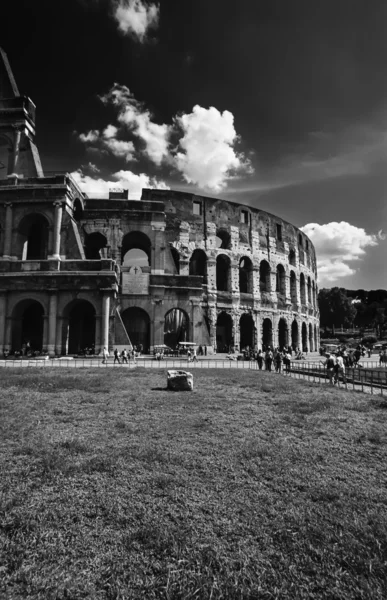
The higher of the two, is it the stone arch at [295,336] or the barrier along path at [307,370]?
the stone arch at [295,336]

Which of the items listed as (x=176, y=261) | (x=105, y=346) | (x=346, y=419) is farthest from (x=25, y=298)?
(x=346, y=419)

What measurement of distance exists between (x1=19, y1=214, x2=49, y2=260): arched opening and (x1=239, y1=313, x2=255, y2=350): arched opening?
69.2 ft

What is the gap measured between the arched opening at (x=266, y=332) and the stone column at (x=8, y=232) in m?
26.2

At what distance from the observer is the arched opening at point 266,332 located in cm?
3911

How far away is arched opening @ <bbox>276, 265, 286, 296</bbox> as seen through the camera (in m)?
41.5

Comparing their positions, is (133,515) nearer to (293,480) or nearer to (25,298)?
(293,480)

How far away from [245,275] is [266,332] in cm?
689

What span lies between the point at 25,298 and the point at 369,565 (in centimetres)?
2781

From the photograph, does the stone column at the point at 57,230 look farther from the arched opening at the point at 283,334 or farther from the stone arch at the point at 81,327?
the arched opening at the point at 283,334

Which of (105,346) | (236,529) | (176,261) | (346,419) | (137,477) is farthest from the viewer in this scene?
(176,261)

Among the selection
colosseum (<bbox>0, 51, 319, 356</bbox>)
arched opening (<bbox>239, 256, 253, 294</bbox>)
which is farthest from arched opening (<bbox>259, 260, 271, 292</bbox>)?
arched opening (<bbox>239, 256, 253, 294</bbox>)

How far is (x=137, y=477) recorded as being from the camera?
4.48 m

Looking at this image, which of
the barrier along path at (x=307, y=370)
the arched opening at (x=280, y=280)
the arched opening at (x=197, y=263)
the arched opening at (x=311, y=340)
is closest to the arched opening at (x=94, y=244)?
the arched opening at (x=197, y=263)

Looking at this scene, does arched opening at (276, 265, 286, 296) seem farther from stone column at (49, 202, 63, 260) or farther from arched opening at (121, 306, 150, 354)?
stone column at (49, 202, 63, 260)
